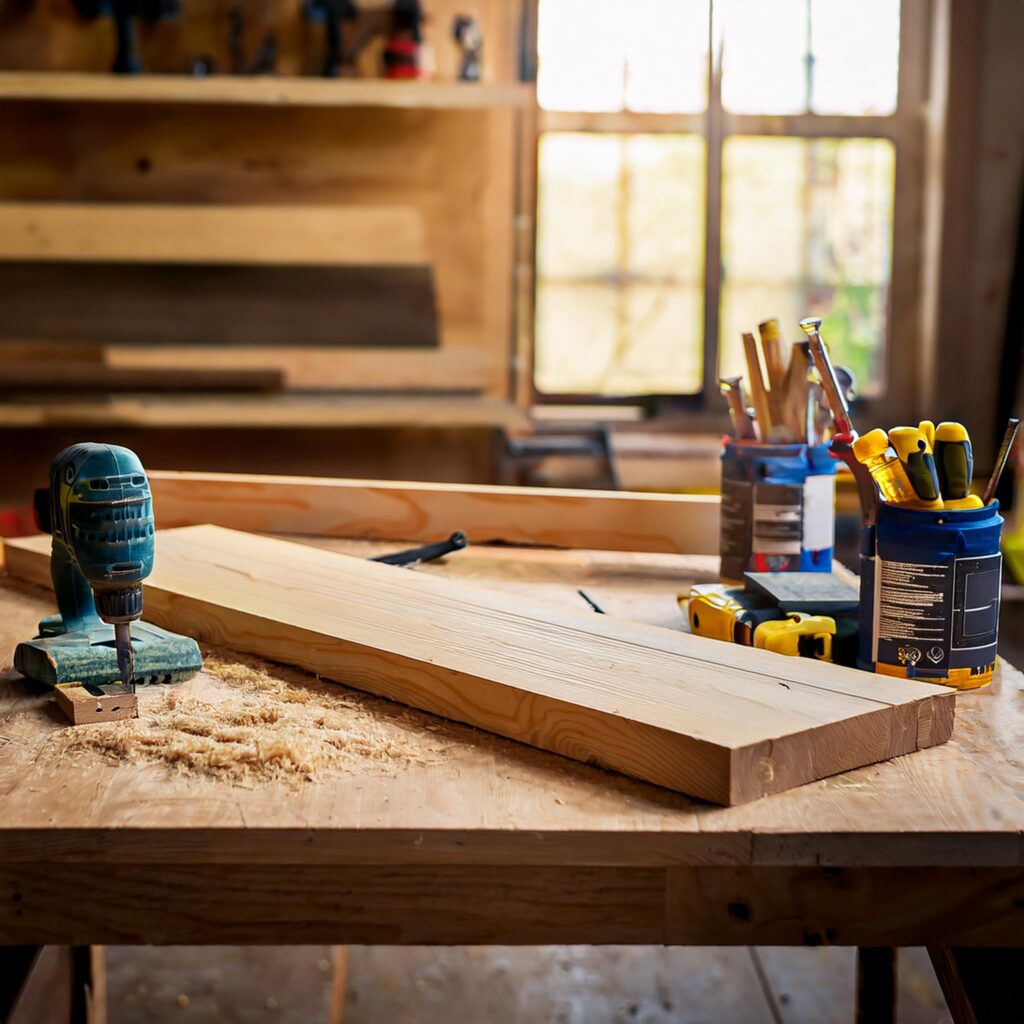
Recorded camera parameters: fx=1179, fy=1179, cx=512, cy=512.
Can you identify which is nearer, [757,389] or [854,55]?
[757,389]

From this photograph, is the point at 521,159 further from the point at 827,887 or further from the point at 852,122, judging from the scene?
the point at 827,887

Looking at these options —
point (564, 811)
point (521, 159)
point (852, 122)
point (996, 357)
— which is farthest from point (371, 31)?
point (564, 811)

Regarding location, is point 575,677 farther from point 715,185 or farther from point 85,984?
point 715,185

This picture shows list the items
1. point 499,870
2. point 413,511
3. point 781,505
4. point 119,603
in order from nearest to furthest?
1. point 499,870
2. point 119,603
3. point 781,505
4. point 413,511

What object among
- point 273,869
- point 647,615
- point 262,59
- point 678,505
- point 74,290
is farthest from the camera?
point 74,290

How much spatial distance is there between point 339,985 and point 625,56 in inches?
102

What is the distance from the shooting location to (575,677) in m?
0.96

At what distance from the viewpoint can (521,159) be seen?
3324mm

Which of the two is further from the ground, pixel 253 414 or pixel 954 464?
pixel 954 464

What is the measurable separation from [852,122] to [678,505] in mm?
2120

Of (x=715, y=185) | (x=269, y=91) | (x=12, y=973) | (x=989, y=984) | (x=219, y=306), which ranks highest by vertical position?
(x=269, y=91)

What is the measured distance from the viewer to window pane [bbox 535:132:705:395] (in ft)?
11.2

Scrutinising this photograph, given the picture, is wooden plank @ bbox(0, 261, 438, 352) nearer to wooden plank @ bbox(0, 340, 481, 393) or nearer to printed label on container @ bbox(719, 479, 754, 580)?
wooden plank @ bbox(0, 340, 481, 393)

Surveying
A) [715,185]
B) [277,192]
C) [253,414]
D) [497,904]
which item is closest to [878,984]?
[497,904]
